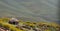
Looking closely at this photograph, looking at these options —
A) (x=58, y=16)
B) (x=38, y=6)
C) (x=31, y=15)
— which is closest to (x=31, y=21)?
(x=31, y=15)

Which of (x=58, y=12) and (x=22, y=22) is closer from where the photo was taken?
(x=22, y=22)

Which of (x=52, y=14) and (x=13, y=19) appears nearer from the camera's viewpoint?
A: (x=13, y=19)

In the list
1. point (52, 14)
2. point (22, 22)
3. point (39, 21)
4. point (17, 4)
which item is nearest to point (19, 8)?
point (17, 4)

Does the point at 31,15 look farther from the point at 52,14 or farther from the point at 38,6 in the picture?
the point at 52,14

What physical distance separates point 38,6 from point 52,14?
31 centimetres

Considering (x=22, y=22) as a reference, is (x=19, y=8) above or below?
above

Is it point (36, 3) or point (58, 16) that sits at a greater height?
point (36, 3)

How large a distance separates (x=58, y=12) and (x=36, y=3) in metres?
0.45

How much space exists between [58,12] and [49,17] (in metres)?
0.20

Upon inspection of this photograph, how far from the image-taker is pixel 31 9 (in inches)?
116

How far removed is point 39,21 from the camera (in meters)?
2.96

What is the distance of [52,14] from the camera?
3033mm

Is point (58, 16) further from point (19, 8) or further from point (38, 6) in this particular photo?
point (19, 8)

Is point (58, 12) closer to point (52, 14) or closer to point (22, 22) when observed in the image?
point (52, 14)
